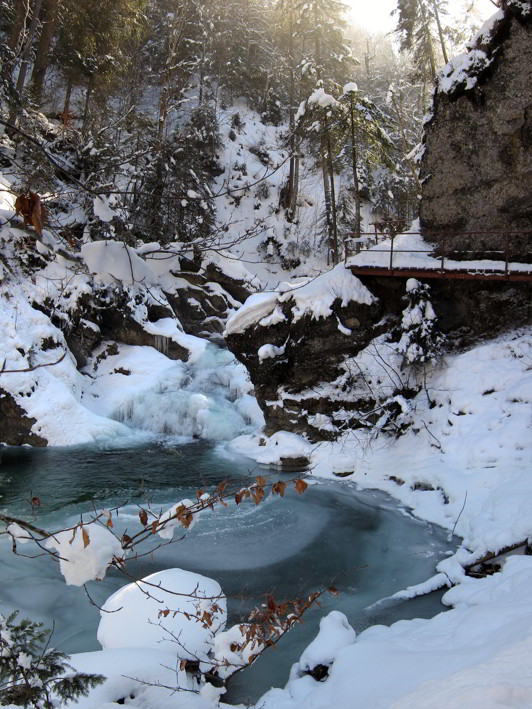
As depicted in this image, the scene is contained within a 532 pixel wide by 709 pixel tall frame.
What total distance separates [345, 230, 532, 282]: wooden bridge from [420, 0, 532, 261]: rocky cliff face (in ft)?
0.46

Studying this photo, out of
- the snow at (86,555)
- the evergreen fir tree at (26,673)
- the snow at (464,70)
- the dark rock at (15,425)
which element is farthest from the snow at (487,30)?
the dark rock at (15,425)

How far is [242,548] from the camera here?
8.87 metres

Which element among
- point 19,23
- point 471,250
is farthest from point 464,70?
point 19,23

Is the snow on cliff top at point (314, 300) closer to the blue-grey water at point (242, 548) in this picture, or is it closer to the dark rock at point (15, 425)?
the blue-grey water at point (242, 548)

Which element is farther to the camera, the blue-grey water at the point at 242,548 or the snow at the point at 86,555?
the blue-grey water at the point at 242,548

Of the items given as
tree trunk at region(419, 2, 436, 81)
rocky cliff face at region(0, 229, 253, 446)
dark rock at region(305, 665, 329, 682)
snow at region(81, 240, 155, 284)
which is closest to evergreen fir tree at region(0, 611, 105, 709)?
snow at region(81, 240, 155, 284)

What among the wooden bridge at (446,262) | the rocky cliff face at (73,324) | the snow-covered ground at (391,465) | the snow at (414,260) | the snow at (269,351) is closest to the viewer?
the snow-covered ground at (391,465)

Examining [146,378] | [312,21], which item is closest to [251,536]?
[146,378]

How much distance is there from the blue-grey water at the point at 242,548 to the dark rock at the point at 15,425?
2.58ft

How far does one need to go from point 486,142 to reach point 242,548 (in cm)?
1172

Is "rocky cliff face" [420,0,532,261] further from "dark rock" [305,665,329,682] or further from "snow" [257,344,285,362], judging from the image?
"dark rock" [305,665,329,682]

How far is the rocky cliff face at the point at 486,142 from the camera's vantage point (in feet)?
39.9

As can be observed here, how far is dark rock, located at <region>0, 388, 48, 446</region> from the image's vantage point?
46.9ft

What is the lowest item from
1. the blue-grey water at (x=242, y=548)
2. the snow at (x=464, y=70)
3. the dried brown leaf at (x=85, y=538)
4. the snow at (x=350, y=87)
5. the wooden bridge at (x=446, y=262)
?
the blue-grey water at (x=242, y=548)
